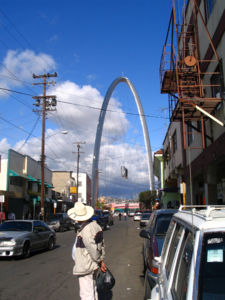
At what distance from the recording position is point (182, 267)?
2.77 metres

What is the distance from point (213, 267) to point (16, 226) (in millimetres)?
11915

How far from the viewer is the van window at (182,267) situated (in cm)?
249

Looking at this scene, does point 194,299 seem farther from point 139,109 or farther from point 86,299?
point 139,109

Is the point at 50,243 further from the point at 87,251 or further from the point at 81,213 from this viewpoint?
the point at 87,251

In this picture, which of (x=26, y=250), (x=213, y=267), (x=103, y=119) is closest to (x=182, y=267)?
(x=213, y=267)

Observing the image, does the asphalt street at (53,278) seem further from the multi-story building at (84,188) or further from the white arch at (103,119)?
the multi-story building at (84,188)

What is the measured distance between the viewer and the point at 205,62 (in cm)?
1437

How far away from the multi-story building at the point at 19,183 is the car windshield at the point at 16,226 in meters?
16.7

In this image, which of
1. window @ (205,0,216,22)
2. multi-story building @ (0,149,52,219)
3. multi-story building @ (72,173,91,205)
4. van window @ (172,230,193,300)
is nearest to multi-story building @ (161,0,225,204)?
window @ (205,0,216,22)

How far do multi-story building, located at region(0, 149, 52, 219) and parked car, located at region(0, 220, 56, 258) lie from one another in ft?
53.6

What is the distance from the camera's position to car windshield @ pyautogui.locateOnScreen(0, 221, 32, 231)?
42.3 feet

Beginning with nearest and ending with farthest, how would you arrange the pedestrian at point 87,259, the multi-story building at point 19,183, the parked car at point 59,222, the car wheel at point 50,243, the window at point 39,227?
the pedestrian at point 87,259 < the window at point 39,227 < the car wheel at point 50,243 < the parked car at point 59,222 < the multi-story building at point 19,183

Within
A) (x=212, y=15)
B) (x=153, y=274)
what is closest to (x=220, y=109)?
(x=212, y=15)

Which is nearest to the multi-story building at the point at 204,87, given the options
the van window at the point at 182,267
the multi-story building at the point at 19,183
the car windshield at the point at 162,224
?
the car windshield at the point at 162,224
